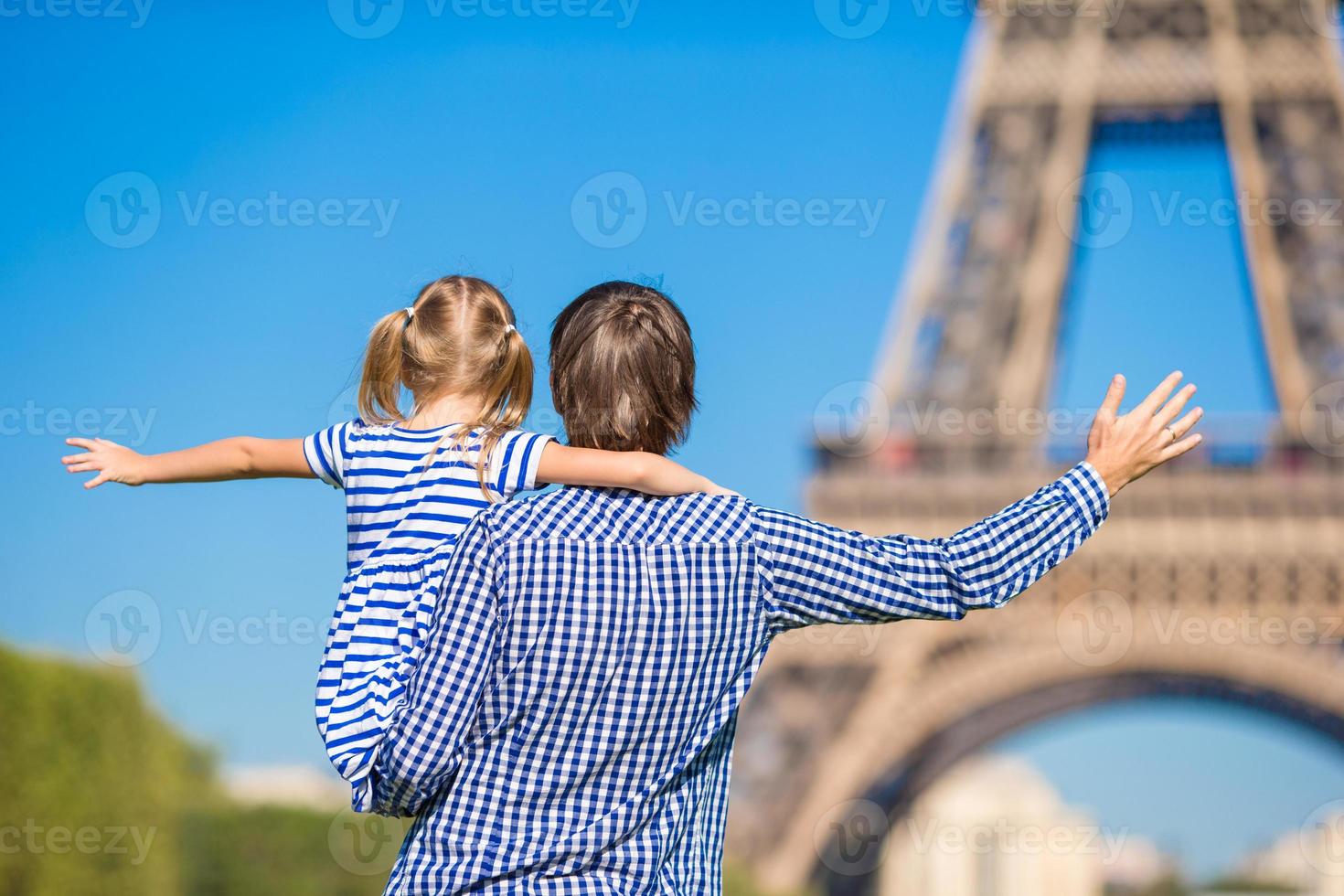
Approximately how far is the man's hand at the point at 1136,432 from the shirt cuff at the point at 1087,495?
3cm

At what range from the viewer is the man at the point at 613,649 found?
1.86 meters

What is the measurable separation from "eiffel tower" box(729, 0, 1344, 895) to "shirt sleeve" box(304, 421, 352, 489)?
1488 cm

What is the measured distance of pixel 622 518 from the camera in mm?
1943

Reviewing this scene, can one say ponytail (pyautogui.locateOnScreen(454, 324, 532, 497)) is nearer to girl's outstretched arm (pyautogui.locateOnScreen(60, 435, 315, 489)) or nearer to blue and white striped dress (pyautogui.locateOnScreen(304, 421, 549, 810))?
blue and white striped dress (pyautogui.locateOnScreen(304, 421, 549, 810))

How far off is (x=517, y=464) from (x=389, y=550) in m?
0.20

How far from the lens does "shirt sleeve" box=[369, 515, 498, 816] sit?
1.87 meters

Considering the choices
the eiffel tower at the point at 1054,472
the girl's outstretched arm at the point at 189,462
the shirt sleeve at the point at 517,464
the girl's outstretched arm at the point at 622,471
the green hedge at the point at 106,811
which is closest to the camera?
the girl's outstretched arm at the point at 622,471

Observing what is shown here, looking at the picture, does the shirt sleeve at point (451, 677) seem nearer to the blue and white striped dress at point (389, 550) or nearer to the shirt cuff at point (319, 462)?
the blue and white striped dress at point (389, 550)

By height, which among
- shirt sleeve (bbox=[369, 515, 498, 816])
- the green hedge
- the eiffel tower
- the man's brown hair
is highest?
the eiffel tower

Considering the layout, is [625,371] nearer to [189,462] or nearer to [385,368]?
[385,368]

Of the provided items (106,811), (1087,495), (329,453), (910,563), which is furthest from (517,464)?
(106,811)

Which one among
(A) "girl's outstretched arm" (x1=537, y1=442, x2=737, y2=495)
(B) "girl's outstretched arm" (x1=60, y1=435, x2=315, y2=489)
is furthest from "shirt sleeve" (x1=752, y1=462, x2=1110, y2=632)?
(B) "girl's outstretched arm" (x1=60, y1=435, x2=315, y2=489)

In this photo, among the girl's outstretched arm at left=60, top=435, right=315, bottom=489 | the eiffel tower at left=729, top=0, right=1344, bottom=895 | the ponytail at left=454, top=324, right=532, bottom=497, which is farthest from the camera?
the eiffel tower at left=729, top=0, right=1344, bottom=895

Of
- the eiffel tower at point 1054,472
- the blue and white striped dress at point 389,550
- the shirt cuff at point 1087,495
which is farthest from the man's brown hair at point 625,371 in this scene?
the eiffel tower at point 1054,472
